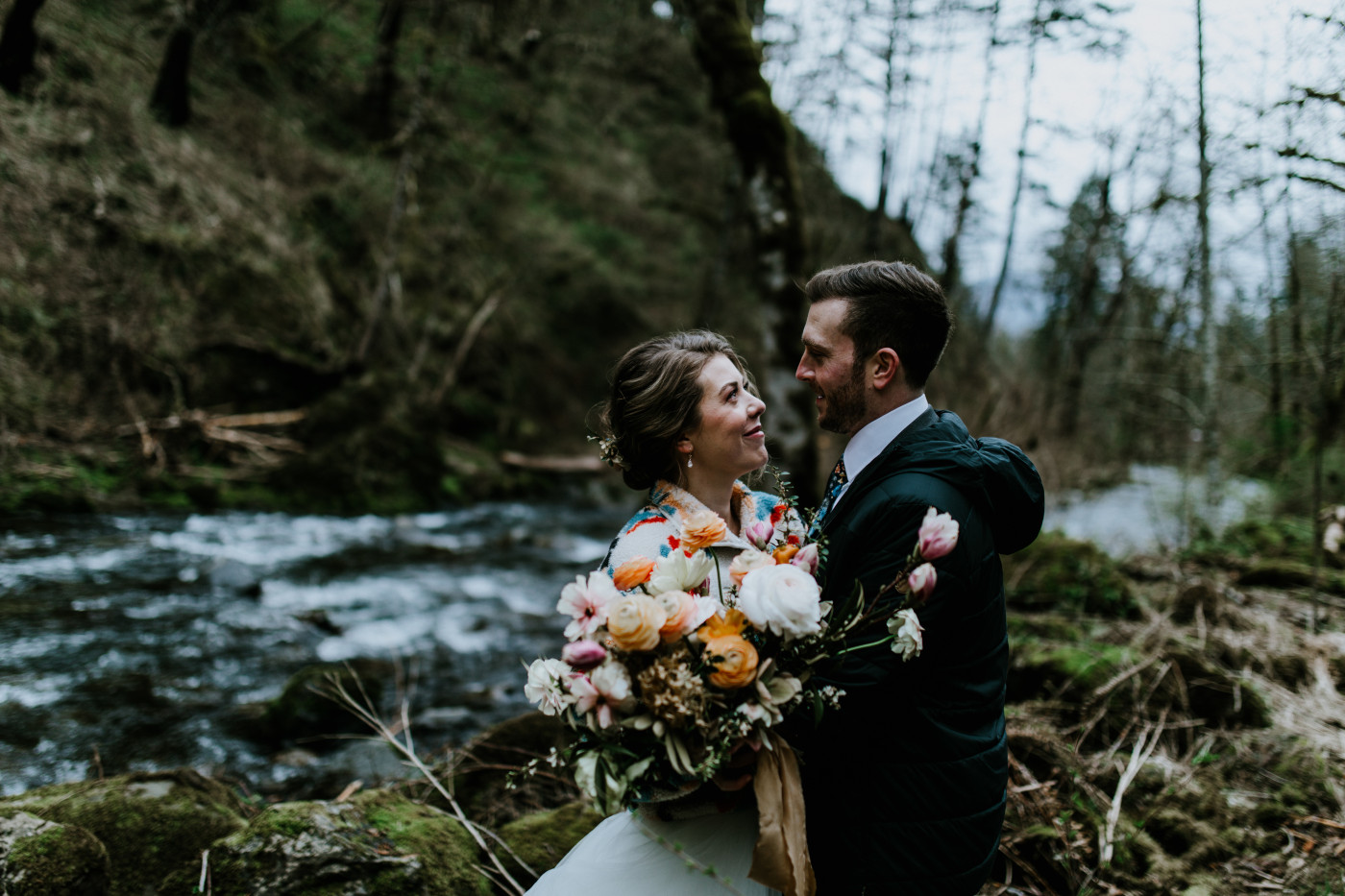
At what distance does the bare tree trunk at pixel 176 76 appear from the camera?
11.8 metres

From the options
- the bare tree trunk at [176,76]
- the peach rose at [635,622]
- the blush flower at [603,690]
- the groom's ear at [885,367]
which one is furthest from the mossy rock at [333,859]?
the bare tree trunk at [176,76]

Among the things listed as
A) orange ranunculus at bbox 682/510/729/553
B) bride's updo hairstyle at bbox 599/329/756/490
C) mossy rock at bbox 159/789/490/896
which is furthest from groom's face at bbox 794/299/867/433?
mossy rock at bbox 159/789/490/896

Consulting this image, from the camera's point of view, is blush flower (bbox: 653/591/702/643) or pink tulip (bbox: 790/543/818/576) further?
pink tulip (bbox: 790/543/818/576)

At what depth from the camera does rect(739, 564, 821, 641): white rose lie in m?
1.53

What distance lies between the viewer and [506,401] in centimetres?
1560

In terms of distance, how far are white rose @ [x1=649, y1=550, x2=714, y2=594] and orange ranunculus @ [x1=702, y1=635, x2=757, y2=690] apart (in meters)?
0.17

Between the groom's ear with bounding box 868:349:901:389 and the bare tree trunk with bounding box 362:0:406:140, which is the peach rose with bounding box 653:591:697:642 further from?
the bare tree trunk with bounding box 362:0:406:140

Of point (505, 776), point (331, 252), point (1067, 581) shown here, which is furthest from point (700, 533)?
point (331, 252)

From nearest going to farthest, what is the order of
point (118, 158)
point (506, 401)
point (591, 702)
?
point (591, 702), point (118, 158), point (506, 401)

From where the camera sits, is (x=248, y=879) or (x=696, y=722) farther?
(x=248, y=879)

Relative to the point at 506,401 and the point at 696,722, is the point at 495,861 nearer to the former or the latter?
the point at 696,722

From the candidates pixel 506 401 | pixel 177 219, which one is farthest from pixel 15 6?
pixel 506 401

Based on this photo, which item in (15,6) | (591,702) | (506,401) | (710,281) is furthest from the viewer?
(710,281)

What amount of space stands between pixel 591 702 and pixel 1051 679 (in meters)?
3.93
